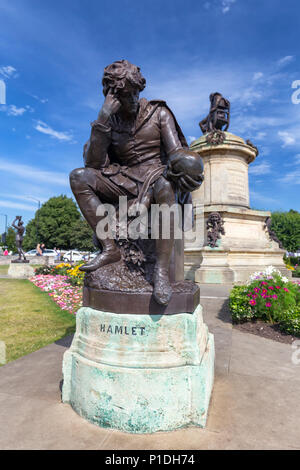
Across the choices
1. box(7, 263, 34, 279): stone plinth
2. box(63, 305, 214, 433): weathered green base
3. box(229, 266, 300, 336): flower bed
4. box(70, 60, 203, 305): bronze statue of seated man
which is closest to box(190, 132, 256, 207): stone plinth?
box(229, 266, 300, 336): flower bed

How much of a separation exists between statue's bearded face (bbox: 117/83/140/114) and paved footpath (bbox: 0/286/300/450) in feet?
9.35

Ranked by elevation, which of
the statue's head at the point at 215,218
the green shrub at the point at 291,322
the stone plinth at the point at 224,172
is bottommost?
the green shrub at the point at 291,322

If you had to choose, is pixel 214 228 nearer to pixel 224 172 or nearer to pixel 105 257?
pixel 224 172

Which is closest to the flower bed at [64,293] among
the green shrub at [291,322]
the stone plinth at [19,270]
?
the green shrub at [291,322]

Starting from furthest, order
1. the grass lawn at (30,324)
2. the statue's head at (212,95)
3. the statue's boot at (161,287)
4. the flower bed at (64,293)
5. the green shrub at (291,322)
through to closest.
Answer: the statue's head at (212,95), the flower bed at (64,293), the green shrub at (291,322), the grass lawn at (30,324), the statue's boot at (161,287)

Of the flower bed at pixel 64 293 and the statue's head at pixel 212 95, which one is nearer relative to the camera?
the flower bed at pixel 64 293

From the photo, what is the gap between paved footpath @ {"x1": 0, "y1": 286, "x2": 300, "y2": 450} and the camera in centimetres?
224

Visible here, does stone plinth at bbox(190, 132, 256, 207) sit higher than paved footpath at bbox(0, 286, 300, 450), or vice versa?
stone plinth at bbox(190, 132, 256, 207)

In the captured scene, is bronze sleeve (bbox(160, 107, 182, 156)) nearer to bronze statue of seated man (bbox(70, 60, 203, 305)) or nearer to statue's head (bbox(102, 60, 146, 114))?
bronze statue of seated man (bbox(70, 60, 203, 305))

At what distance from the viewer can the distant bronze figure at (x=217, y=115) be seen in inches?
542

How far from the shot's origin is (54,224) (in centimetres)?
4809

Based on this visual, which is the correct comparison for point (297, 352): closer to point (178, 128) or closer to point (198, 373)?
point (198, 373)

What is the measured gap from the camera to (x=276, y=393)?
10.0 feet

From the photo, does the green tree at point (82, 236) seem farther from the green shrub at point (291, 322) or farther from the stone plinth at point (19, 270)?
the green shrub at point (291, 322)
